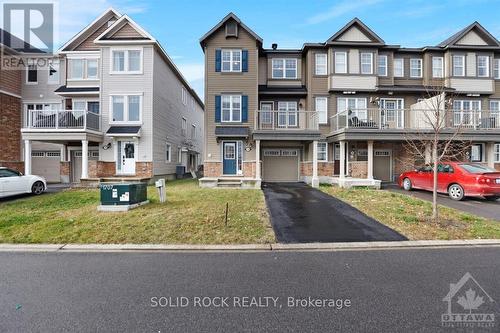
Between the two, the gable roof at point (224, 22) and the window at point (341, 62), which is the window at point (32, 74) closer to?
the gable roof at point (224, 22)

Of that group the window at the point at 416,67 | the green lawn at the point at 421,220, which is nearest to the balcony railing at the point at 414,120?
the window at the point at 416,67

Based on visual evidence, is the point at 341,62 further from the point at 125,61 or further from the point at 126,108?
the point at 126,108

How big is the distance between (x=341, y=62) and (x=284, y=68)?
12.5 feet

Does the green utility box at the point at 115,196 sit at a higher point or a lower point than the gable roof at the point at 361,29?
lower

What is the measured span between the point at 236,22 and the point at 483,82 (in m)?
17.3

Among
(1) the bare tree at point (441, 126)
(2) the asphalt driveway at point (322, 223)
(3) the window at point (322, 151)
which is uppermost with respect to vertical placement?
(1) the bare tree at point (441, 126)

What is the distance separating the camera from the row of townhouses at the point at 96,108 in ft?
60.2

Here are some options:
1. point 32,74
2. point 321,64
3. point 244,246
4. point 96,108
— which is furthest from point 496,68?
point 32,74

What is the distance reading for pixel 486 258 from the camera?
5.48m

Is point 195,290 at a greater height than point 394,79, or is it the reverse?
point 394,79

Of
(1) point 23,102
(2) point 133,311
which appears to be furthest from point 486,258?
(1) point 23,102

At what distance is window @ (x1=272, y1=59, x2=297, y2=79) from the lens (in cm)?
2050

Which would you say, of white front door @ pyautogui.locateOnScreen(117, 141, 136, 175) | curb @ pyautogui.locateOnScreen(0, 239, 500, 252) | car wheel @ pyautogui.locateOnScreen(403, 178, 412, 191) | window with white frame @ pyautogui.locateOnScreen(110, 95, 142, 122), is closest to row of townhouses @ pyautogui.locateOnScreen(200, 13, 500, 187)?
car wheel @ pyautogui.locateOnScreen(403, 178, 412, 191)

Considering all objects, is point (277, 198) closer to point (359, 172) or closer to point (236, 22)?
point (359, 172)
